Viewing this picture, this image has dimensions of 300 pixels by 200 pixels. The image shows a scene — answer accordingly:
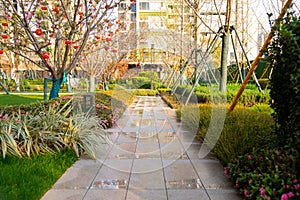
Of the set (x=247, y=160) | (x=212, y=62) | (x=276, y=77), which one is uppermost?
(x=212, y=62)

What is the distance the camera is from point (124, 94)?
936 centimetres

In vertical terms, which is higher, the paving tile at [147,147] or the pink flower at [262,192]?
the pink flower at [262,192]

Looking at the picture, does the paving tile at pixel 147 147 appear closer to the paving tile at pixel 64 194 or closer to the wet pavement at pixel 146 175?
the wet pavement at pixel 146 175

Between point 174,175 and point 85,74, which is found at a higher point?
point 85,74

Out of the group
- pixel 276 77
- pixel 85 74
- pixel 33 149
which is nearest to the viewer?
pixel 276 77

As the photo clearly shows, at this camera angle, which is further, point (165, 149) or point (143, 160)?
point (165, 149)

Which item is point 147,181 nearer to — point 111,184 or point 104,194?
Answer: point 111,184

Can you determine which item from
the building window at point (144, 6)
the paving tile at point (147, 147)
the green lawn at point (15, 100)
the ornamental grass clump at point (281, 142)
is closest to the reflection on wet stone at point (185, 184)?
the ornamental grass clump at point (281, 142)

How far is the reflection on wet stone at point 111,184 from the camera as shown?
265 centimetres

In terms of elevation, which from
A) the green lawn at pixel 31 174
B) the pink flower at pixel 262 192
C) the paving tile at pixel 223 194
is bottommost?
the paving tile at pixel 223 194

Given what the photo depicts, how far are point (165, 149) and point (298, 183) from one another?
2.25 meters

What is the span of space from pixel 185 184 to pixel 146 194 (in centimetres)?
45

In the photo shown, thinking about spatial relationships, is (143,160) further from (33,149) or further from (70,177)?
(33,149)

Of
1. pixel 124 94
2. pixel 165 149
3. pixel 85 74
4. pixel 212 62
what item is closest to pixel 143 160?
pixel 165 149
